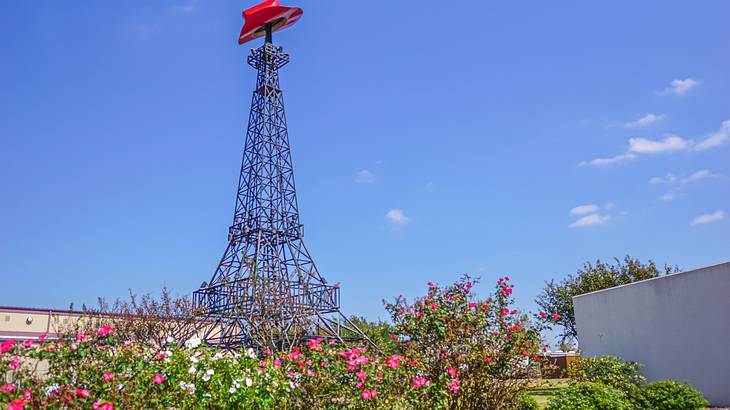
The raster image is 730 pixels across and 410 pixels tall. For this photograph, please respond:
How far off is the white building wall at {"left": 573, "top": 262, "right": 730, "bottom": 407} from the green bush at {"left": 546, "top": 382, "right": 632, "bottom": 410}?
A: 189 inches

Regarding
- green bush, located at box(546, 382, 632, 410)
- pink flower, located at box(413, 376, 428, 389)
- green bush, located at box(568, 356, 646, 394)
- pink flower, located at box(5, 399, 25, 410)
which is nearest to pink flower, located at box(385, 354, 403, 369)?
pink flower, located at box(413, 376, 428, 389)

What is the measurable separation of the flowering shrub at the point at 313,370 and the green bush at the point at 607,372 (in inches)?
311

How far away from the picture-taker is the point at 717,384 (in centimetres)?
1401

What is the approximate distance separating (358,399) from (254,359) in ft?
5.23

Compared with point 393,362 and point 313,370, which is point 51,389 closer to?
point 313,370

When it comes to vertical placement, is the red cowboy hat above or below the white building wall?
above

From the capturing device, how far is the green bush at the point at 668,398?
37.5 ft

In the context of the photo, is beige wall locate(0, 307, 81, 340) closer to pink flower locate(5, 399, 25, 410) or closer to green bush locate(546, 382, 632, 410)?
green bush locate(546, 382, 632, 410)

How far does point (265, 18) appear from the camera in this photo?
107ft

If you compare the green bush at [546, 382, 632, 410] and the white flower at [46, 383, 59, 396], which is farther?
the green bush at [546, 382, 632, 410]

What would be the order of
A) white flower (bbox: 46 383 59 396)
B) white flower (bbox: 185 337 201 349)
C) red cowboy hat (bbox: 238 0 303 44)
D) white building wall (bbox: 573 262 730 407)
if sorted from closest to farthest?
white flower (bbox: 46 383 59 396) → white flower (bbox: 185 337 201 349) → white building wall (bbox: 573 262 730 407) → red cowboy hat (bbox: 238 0 303 44)

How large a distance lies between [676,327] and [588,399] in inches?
265

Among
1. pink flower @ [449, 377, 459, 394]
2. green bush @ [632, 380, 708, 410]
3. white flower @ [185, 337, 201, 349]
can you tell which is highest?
white flower @ [185, 337, 201, 349]

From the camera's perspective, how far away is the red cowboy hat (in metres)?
32.4
